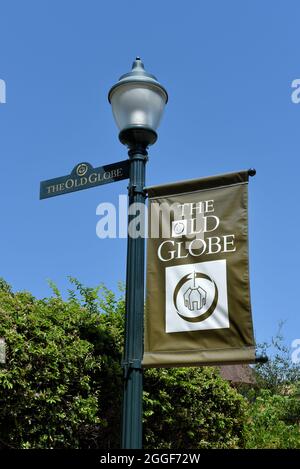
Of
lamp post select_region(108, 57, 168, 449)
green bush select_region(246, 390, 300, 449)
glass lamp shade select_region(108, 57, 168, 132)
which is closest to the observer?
lamp post select_region(108, 57, 168, 449)

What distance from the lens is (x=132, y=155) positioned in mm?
6203

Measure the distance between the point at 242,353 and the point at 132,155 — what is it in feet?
7.15

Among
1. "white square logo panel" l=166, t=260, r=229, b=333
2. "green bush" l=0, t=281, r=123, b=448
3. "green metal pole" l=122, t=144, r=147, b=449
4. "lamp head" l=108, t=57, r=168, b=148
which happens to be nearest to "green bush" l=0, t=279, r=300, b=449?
"green bush" l=0, t=281, r=123, b=448

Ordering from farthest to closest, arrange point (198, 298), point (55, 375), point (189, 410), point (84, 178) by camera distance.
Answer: point (189, 410), point (84, 178), point (55, 375), point (198, 298)

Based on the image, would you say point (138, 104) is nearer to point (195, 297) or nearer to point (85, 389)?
point (195, 297)

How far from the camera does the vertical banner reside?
530 centimetres

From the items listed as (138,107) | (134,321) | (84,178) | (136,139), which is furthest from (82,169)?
(134,321)

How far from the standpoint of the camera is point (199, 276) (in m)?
5.50

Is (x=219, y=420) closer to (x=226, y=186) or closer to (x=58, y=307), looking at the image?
(x=58, y=307)

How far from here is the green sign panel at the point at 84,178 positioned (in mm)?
6301

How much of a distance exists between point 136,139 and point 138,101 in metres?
0.35

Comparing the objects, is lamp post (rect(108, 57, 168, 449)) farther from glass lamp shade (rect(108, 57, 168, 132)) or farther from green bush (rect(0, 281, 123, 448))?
green bush (rect(0, 281, 123, 448))
